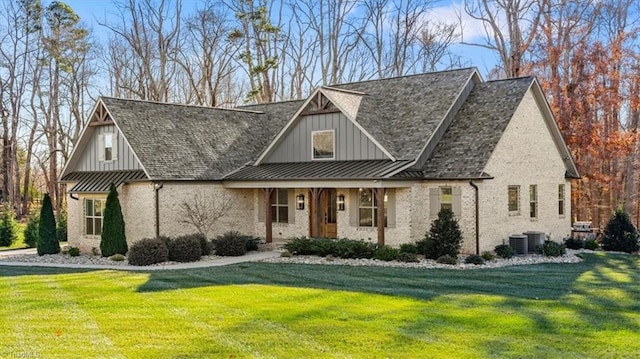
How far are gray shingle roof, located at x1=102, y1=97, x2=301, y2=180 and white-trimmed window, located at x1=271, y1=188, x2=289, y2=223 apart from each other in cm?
205

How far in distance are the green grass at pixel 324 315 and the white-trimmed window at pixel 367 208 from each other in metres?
5.59

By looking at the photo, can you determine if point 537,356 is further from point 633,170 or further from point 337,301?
point 633,170

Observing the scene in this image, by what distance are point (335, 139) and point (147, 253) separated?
26.7ft

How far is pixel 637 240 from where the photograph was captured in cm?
2436

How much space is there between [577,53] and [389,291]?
24483 millimetres

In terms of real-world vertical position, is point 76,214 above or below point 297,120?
below

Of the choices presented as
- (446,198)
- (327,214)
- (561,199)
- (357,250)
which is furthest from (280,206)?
(561,199)

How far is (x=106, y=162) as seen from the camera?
24.6 meters

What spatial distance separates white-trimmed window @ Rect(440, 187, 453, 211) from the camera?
2131 cm

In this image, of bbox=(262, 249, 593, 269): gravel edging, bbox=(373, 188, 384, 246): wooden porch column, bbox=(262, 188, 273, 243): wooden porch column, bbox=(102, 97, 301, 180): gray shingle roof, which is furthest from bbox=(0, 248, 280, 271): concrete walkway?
bbox=(102, 97, 301, 180): gray shingle roof

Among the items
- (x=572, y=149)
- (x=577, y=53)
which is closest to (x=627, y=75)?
(x=577, y=53)

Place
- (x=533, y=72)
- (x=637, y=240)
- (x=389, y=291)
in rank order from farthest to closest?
(x=533, y=72) < (x=637, y=240) < (x=389, y=291)

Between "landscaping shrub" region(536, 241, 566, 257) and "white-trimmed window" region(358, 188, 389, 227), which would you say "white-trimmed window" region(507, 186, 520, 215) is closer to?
"landscaping shrub" region(536, 241, 566, 257)

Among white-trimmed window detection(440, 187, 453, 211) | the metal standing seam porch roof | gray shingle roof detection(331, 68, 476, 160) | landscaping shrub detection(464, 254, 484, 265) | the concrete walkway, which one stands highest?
gray shingle roof detection(331, 68, 476, 160)
